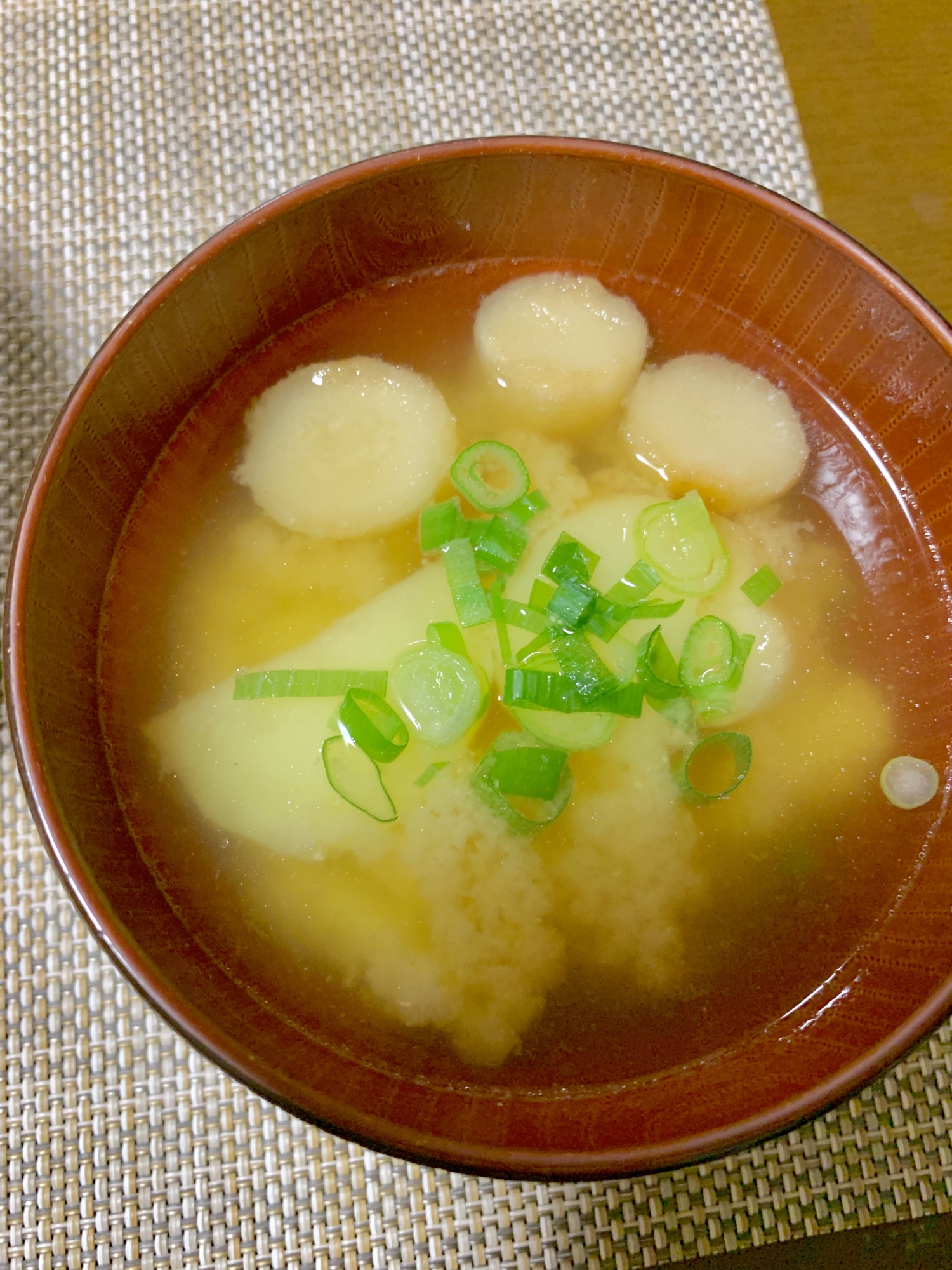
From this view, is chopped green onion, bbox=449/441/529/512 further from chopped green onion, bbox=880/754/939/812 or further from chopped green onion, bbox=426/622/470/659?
chopped green onion, bbox=880/754/939/812

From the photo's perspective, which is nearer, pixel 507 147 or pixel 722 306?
pixel 507 147

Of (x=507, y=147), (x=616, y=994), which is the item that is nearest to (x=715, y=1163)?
(x=616, y=994)

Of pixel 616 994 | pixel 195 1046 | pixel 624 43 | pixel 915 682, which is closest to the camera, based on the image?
pixel 195 1046

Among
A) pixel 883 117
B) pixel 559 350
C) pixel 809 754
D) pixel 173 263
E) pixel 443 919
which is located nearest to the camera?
pixel 443 919

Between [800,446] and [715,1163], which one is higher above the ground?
[800,446]

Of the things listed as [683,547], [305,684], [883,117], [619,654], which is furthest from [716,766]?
[883,117]

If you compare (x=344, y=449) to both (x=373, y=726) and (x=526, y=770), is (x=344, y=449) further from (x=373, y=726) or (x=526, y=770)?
(x=526, y=770)

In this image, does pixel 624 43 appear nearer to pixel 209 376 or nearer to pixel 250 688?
pixel 209 376

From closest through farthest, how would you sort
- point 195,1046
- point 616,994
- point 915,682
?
point 195,1046 → point 616,994 → point 915,682
